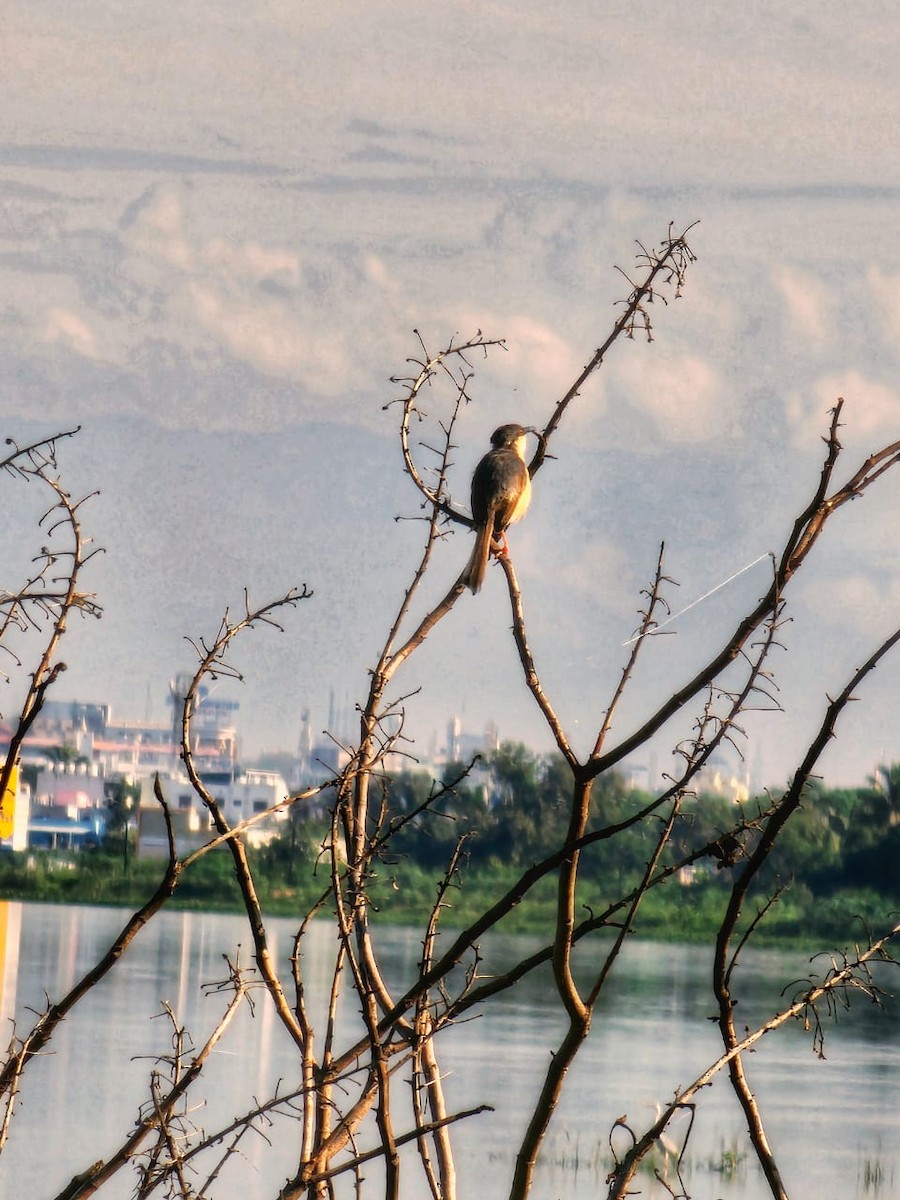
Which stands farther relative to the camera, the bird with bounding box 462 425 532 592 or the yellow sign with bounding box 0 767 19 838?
the bird with bounding box 462 425 532 592

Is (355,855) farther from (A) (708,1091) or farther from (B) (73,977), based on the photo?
(B) (73,977)

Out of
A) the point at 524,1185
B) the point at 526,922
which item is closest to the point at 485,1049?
the point at 526,922

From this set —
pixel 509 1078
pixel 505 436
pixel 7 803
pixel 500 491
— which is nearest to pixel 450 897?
pixel 509 1078

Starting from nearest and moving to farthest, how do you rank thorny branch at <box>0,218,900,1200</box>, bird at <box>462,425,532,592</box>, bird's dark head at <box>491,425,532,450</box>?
thorny branch at <box>0,218,900,1200</box>
bird at <box>462,425,532,592</box>
bird's dark head at <box>491,425,532,450</box>

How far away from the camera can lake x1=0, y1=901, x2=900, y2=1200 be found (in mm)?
20703

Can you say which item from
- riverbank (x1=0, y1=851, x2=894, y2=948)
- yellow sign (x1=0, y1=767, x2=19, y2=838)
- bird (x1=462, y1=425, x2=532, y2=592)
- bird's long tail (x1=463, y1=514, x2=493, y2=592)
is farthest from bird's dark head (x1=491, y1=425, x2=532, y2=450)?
riverbank (x1=0, y1=851, x2=894, y2=948)

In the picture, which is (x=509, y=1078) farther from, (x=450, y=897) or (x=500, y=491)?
(x=500, y=491)

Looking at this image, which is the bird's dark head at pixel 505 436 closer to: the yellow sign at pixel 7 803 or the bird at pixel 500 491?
the bird at pixel 500 491

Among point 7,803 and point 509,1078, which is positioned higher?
point 7,803

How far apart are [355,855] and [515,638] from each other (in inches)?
19.0

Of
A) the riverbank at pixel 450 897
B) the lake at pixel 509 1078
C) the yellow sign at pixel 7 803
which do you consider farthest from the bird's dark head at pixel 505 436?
the riverbank at pixel 450 897

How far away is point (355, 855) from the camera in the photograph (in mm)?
2572

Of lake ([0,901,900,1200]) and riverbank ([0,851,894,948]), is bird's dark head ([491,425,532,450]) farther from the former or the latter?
riverbank ([0,851,894,948])

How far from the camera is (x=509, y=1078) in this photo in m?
27.6
